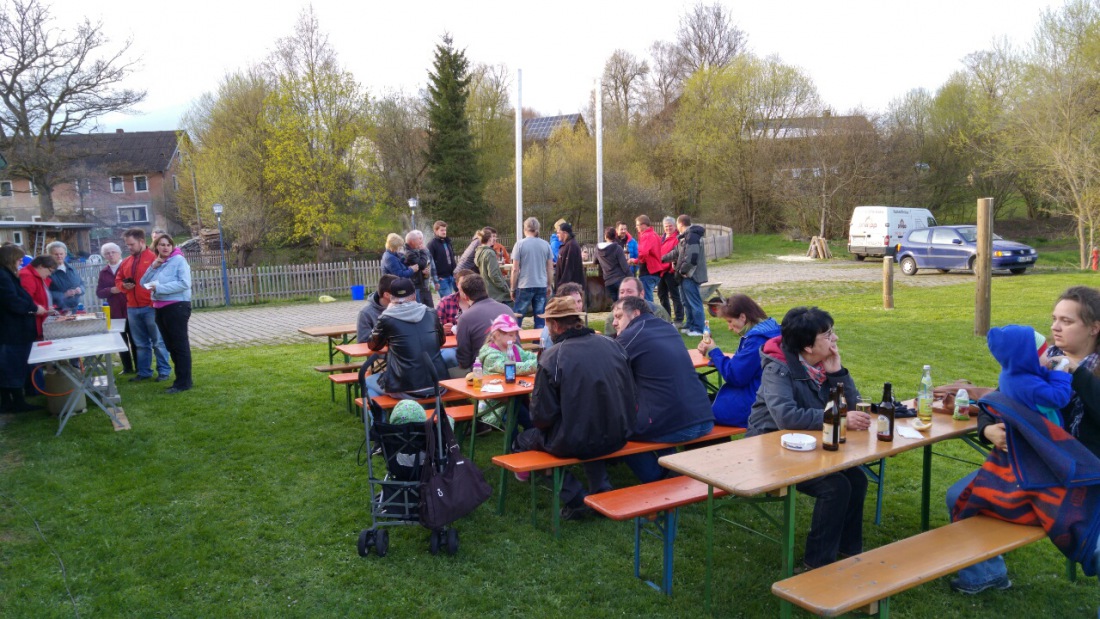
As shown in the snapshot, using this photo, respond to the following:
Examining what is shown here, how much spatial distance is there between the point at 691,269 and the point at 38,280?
7755 mm

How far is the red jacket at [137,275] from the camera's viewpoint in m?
8.11

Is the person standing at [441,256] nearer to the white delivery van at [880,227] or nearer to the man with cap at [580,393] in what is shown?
the man with cap at [580,393]

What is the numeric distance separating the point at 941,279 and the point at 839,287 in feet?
11.2

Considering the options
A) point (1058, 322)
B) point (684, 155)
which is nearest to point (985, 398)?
point (1058, 322)

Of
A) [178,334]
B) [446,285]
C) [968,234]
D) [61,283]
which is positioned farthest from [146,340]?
[968,234]

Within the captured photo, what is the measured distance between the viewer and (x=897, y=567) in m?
3.00

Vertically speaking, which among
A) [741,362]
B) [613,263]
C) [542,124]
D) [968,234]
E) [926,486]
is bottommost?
[926,486]

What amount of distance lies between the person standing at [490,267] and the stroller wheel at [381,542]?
6300 mm

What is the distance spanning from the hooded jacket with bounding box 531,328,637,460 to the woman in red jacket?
19.8 feet

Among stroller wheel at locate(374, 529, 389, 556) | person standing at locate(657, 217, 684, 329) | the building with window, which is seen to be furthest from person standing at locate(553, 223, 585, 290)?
the building with window

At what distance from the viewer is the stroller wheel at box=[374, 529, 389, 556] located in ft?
13.6

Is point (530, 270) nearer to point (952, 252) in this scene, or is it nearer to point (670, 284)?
point (670, 284)

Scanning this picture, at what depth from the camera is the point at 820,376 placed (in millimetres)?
4008

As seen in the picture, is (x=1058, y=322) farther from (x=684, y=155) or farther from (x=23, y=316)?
(x=684, y=155)
